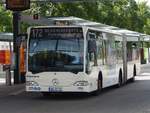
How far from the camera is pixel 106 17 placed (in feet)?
197

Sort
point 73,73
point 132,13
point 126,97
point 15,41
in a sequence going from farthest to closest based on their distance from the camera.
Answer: point 132,13
point 15,41
point 126,97
point 73,73

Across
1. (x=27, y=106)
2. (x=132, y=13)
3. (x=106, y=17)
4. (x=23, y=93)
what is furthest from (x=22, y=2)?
(x=132, y=13)

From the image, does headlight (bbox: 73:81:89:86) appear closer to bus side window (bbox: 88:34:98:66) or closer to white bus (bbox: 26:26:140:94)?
white bus (bbox: 26:26:140:94)

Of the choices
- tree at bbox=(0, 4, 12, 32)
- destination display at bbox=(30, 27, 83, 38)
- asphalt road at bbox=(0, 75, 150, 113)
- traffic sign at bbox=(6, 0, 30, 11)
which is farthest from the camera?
tree at bbox=(0, 4, 12, 32)

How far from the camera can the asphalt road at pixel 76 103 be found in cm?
1745

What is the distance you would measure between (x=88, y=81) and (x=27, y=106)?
3.11 m

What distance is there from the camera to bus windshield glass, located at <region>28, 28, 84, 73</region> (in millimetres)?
21062

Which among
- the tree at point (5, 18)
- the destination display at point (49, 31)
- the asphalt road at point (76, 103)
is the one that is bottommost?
Result: the asphalt road at point (76, 103)

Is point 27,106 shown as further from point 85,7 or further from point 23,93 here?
point 85,7

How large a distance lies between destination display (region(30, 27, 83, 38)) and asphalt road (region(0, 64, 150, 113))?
2421 mm

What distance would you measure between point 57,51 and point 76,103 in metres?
2.28

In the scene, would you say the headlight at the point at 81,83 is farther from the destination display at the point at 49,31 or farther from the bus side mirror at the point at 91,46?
the destination display at the point at 49,31

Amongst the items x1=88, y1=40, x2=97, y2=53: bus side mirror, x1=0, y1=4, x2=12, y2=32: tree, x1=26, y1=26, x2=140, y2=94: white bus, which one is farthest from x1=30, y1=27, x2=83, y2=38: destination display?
x1=0, y1=4, x2=12, y2=32: tree

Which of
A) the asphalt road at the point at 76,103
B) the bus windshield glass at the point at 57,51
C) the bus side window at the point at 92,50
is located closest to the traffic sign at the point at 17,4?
the asphalt road at the point at 76,103
